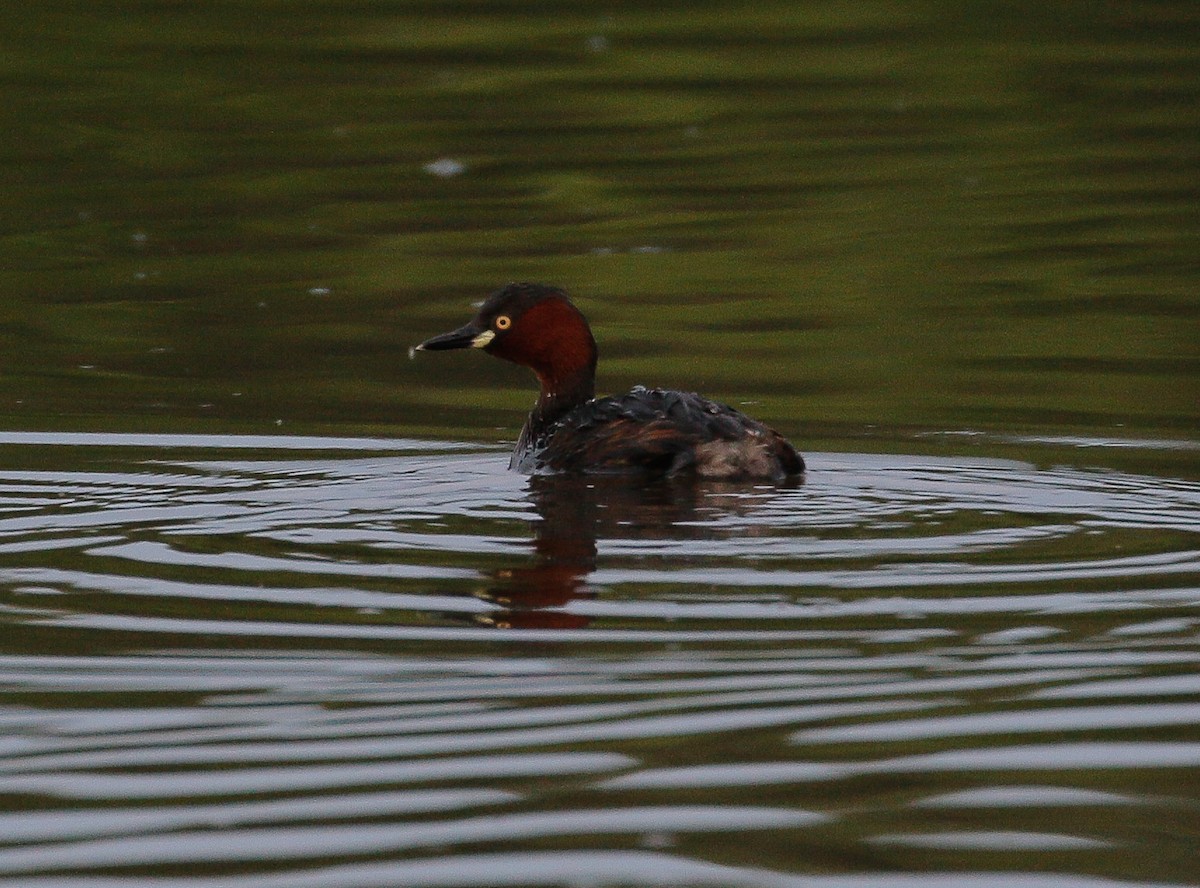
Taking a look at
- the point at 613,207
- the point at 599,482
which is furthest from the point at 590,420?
the point at 613,207

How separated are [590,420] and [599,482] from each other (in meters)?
0.37

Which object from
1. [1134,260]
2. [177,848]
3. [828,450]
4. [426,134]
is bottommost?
[177,848]

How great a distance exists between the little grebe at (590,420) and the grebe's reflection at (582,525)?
0.10 m

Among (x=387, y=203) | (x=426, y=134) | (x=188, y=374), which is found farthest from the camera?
(x=426, y=134)

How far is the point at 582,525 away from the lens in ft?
25.7

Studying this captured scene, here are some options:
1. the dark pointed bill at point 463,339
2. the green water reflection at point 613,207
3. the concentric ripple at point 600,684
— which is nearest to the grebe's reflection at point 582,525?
the concentric ripple at point 600,684

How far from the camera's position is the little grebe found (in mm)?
8680

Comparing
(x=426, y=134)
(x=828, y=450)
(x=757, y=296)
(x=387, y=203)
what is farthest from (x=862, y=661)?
(x=426, y=134)

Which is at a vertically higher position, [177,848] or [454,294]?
[454,294]

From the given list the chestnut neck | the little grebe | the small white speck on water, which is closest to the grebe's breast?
the little grebe

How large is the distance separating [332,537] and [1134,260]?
7.58 m

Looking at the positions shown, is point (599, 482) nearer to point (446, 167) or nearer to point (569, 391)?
point (569, 391)

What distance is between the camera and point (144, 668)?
233 inches

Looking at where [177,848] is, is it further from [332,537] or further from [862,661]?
[332,537]
